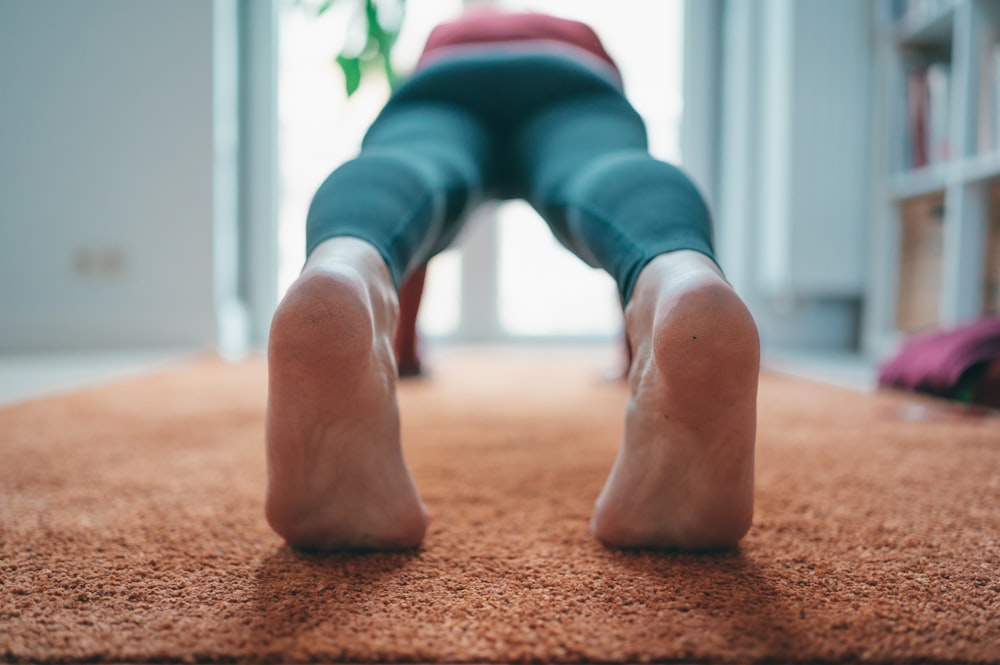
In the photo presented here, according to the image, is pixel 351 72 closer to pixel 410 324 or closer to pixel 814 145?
pixel 410 324

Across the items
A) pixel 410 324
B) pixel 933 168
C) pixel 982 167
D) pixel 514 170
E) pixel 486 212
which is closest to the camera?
pixel 514 170

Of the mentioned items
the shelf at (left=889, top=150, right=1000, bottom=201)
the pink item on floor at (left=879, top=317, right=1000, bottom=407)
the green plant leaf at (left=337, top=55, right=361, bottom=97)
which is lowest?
the pink item on floor at (left=879, top=317, right=1000, bottom=407)

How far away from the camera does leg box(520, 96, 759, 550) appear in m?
0.42

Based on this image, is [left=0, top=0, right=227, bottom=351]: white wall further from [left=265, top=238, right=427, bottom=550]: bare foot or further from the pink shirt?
[left=265, top=238, right=427, bottom=550]: bare foot

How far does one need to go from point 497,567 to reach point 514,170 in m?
0.52

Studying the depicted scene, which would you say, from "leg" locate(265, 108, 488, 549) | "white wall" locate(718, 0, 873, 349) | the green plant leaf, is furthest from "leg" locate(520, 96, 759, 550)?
the green plant leaf

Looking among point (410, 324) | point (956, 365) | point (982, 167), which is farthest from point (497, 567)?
point (982, 167)

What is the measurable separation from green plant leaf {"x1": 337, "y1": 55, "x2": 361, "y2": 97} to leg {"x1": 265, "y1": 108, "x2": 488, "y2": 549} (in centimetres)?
205

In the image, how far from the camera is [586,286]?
2717mm

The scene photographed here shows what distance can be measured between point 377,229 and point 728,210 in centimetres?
239

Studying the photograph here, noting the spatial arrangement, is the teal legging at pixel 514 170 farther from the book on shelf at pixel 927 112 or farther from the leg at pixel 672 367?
the book on shelf at pixel 927 112

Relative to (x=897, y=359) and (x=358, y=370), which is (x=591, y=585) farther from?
(x=897, y=359)

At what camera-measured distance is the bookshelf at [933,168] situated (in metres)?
1.63

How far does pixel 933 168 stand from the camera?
6.16ft
